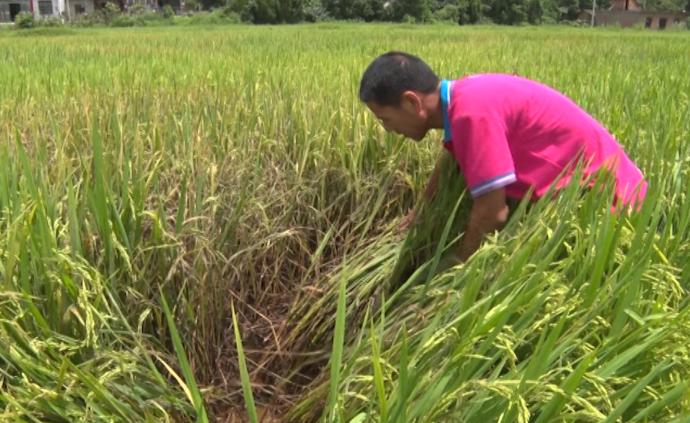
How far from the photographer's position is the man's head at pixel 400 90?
144 cm

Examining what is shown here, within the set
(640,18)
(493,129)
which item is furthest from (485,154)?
(640,18)

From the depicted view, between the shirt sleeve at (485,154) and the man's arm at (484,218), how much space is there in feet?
0.07

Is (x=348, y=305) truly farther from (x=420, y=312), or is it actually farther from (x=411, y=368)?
(x=411, y=368)

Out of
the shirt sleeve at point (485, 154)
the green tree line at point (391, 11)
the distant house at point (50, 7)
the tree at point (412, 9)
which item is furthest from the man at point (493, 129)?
the distant house at point (50, 7)

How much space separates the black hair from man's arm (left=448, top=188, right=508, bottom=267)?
0.97 feet

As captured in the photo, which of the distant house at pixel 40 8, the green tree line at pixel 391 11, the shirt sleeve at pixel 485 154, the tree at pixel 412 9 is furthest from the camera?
the distant house at pixel 40 8

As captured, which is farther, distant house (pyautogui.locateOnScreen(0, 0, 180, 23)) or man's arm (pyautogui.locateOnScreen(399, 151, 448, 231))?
distant house (pyautogui.locateOnScreen(0, 0, 180, 23))

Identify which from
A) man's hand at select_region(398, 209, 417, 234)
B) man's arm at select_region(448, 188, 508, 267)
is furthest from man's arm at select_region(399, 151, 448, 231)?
man's arm at select_region(448, 188, 508, 267)

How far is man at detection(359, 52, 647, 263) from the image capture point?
139cm

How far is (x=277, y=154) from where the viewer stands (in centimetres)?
200

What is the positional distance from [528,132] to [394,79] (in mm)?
364

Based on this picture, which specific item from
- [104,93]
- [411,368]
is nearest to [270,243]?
[411,368]

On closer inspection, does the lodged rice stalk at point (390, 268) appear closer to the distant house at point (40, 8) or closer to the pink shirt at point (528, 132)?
the pink shirt at point (528, 132)

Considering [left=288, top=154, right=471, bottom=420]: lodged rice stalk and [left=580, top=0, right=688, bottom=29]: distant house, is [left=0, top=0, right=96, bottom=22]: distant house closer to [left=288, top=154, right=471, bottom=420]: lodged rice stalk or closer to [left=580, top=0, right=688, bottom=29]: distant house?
[left=580, top=0, right=688, bottom=29]: distant house
